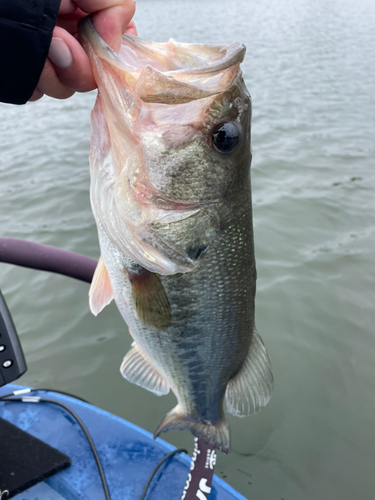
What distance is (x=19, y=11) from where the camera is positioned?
88 centimetres

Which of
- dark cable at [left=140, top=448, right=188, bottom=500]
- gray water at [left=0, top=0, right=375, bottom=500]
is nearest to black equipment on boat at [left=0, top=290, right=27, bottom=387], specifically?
dark cable at [left=140, top=448, right=188, bottom=500]

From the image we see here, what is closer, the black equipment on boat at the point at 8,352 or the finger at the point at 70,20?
the finger at the point at 70,20

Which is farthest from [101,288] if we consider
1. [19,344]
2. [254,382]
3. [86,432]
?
[86,432]

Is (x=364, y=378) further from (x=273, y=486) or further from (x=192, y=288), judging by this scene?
(x=192, y=288)

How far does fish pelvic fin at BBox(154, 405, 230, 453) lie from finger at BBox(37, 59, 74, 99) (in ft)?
4.72

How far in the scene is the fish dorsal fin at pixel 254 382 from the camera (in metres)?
1.71

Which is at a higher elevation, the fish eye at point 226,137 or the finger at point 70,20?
the finger at point 70,20

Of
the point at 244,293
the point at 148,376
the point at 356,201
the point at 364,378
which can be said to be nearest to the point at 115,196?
the point at 244,293

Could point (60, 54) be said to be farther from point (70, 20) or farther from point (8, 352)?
point (8, 352)

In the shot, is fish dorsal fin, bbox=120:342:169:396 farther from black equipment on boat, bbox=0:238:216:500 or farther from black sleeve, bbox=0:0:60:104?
black sleeve, bbox=0:0:60:104

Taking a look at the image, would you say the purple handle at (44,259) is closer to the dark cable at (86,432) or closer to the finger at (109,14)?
the dark cable at (86,432)

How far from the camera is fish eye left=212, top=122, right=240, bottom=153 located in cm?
118

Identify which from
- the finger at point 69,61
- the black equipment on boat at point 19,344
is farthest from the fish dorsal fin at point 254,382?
the finger at point 69,61

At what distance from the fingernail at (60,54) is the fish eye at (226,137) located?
17.5 inches
